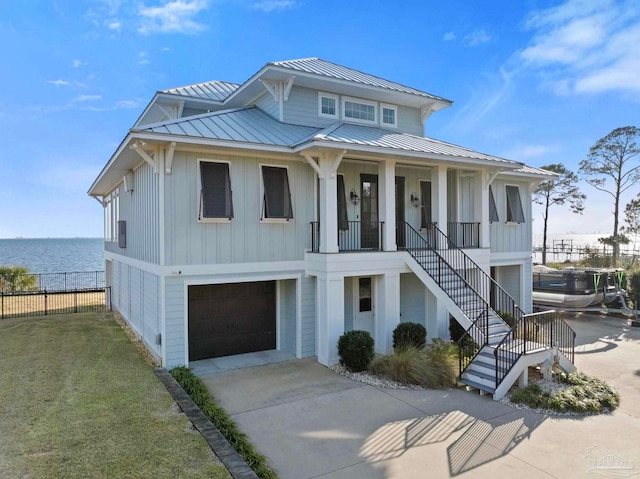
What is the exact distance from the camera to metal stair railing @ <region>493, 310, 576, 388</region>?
25.2 feet

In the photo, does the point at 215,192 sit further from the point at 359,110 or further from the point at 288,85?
the point at 359,110

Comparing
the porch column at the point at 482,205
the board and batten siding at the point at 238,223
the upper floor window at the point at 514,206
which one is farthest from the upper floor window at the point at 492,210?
the board and batten siding at the point at 238,223

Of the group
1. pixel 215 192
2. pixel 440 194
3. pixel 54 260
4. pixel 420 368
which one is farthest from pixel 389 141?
pixel 54 260

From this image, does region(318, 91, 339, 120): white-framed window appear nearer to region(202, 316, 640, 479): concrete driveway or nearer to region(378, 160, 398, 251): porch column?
region(378, 160, 398, 251): porch column

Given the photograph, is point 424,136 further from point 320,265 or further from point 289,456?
point 289,456

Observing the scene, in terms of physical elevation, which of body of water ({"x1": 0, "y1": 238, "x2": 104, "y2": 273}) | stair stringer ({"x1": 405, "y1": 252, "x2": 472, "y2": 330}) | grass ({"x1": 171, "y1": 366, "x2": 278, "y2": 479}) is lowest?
body of water ({"x1": 0, "y1": 238, "x2": 104, "y2": 273})

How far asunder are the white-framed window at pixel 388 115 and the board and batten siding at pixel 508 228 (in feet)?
→ 13.7

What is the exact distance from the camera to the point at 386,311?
10023 millimetres

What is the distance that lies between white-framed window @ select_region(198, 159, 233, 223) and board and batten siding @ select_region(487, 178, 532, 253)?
9.14 metres

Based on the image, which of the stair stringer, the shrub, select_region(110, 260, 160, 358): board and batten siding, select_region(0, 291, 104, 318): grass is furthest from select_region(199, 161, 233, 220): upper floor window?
select_region(0, 291, 104, 318): grass

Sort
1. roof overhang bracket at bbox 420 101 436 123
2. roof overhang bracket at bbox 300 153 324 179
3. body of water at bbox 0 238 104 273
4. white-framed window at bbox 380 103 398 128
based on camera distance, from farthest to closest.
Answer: body of water at bbox 0 238 104 273
roof overhang bracket at bbox 420 101 436 123
white-framed window at bbox 380 103 398 128
roof overhang bracket at bbox 300 153 324 179

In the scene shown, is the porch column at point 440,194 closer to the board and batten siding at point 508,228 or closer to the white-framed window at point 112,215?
the board and batten siding at point 508,228

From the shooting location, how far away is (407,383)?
807 cm

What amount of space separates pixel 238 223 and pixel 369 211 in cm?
412
